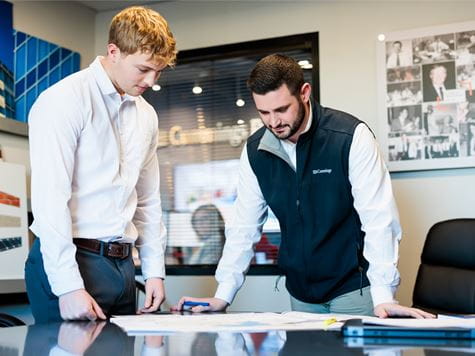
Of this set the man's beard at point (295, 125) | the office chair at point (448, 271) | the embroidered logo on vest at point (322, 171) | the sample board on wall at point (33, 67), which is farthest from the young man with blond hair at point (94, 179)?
the sample board on wall at point (33, 67)

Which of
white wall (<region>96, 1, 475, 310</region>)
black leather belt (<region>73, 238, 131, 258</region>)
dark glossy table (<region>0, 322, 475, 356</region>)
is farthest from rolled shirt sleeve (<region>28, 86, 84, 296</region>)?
white wall (<region>96, 1, 475, 310</region>)

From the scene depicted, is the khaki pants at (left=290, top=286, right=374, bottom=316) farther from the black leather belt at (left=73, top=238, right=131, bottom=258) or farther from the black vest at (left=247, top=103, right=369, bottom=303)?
the black leather belt at (left=73, top=238, right=131, bottom=258)

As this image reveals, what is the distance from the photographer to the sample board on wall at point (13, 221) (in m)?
3.10

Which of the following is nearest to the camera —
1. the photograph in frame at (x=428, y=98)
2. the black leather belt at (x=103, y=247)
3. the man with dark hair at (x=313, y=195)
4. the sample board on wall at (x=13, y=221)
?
the black leather belt at (x=103, y=247)

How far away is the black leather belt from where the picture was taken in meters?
1.62

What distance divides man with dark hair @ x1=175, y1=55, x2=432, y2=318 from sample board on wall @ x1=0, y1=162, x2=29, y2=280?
155 cm

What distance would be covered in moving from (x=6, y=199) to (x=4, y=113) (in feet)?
1.93

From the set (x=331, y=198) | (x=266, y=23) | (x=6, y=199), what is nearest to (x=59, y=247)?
(x=331, y=198)

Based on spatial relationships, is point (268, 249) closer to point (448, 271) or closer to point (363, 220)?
point (448, 271)

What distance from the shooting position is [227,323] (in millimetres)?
1288

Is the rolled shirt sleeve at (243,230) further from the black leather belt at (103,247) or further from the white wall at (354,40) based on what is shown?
the white wall at (354,40)

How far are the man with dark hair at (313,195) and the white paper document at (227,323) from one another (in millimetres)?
379

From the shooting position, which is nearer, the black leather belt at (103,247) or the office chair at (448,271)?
the black leather belt at (103,247)

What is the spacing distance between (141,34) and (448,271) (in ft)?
5.69
